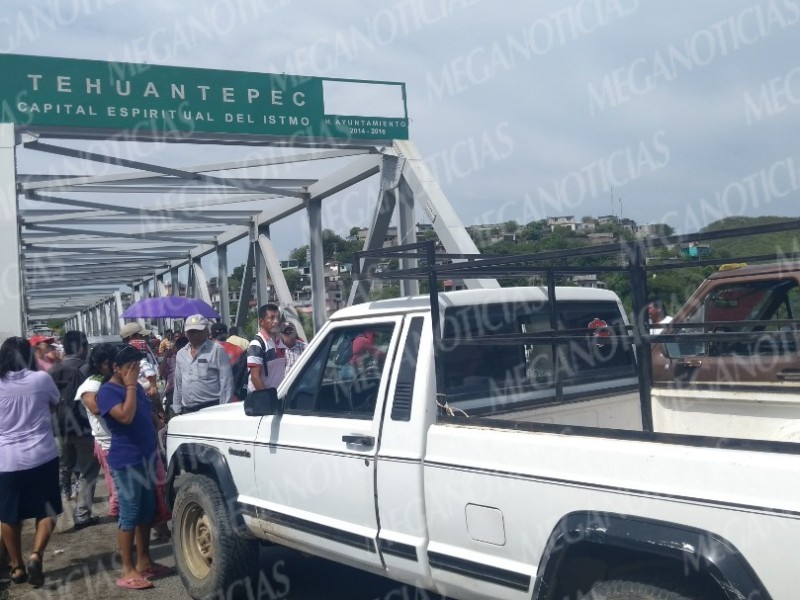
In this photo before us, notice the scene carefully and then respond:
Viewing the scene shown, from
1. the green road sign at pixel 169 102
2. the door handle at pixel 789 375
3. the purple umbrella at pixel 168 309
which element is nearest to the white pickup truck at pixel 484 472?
the door handle at pixel 789 375

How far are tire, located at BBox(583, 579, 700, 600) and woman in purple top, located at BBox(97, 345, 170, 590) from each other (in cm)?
352

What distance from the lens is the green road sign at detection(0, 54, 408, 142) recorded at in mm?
10766

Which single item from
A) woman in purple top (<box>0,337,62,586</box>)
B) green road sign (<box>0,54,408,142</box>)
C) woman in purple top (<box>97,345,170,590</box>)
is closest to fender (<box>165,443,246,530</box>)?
woman in purple top (<box>97,345,170,590</box>)

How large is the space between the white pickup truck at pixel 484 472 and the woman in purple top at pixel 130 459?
19cm

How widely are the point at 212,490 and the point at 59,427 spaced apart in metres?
3.22

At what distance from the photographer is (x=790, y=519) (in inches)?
97.3

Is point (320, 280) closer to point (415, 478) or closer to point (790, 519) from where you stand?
point (415, 478)

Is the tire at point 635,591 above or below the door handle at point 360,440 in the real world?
below

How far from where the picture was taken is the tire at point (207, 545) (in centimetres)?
498

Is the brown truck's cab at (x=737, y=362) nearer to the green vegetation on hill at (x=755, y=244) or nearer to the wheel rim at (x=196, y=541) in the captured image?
the green vegetation on hill at (x=755, y=244)

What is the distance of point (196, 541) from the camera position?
540 centimetres

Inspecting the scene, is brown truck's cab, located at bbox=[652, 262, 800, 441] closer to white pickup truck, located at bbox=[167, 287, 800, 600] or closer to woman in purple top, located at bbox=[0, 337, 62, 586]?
white pickup truck, located at bbox=[167, 287, 800, 600]

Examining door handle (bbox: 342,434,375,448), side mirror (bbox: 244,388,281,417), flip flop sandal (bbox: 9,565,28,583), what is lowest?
flip flop sandal (bbox: 9,565,28,583)

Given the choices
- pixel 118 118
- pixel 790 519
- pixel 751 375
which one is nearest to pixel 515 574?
pixel 790 519
